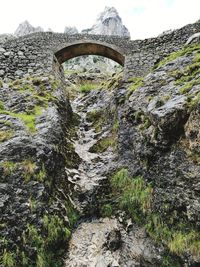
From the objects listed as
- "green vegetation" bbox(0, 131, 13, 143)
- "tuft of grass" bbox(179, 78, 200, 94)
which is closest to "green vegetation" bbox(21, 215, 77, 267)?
"green vegetation" bbox(0, 131, 13, 143)

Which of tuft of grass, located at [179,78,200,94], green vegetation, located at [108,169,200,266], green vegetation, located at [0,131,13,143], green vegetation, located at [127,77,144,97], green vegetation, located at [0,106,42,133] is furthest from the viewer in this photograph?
green vegetation, located at [127,77,144,97]

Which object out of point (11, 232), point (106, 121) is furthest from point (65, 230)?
point (106, 121)

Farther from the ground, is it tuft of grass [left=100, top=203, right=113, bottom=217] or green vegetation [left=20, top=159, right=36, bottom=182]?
green vegetation [left=20, top=159, right=36, bottom=182]

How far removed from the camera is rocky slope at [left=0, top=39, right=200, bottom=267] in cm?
666

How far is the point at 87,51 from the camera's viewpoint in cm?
1566

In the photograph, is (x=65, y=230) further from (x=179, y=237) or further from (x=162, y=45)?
(x=162, y=45)

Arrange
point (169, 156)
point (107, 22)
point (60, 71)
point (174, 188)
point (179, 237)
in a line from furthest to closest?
point (107, 22), point (60, 71), point (169, 156), point (174, 188), point (179, 237)

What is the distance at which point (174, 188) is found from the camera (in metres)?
7.28

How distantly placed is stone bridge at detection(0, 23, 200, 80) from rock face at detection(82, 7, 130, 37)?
58.9 m

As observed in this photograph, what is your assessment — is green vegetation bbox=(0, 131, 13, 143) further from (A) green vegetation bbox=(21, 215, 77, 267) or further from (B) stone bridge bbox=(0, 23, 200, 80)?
(B) stone bridge bbox=(0, 23, 200, 80)

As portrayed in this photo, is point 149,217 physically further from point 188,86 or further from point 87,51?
point 87,51

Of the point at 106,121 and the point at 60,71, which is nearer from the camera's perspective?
the point at 106,121

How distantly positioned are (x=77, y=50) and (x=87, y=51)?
534 millimetres

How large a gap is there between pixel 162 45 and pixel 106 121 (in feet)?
15.2
